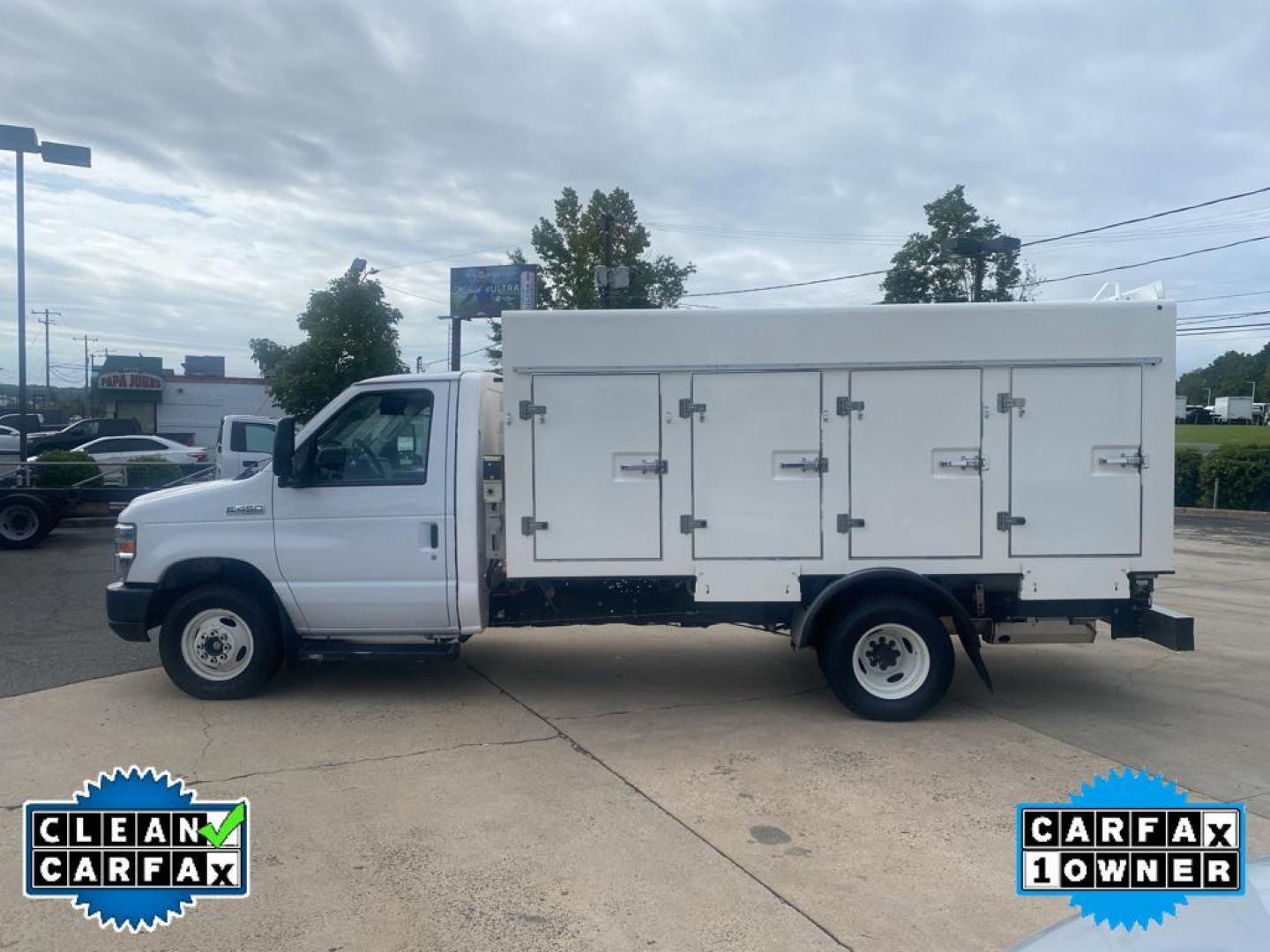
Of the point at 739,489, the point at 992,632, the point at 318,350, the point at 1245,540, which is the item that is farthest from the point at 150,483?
the point at 1245,540

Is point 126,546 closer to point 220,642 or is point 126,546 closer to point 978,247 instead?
point 220,642

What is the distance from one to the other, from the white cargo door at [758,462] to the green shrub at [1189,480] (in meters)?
22.9

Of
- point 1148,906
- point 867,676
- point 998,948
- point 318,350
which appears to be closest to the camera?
point 1148,906

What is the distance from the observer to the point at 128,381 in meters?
50.6

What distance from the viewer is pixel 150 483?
57.8 feet

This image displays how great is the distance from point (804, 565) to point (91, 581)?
996cm

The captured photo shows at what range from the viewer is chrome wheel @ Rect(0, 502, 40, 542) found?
15.5 m

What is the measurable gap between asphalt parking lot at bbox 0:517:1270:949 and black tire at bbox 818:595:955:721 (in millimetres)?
197

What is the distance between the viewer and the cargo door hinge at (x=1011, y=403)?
656 cm

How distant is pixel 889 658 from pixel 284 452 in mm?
4344

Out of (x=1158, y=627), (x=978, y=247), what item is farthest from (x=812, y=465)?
(x=978, y=247)

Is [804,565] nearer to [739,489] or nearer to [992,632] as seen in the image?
[739,489]

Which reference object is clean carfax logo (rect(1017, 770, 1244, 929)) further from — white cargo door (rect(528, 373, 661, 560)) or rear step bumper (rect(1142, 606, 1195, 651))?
white cargo door (rect(528, 373, 661, 560))

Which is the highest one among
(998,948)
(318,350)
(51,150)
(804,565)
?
(51,150)
